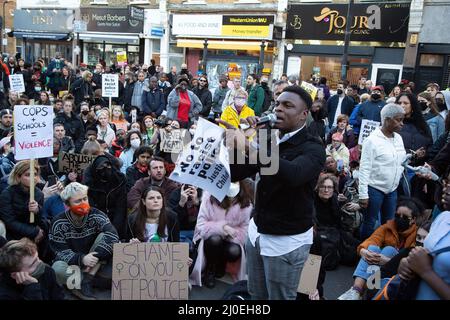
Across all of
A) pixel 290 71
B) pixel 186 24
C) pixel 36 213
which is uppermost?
pixel 186 24

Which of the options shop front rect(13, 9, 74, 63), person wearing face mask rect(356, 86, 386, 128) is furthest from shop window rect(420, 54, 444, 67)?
shop front rect(13, 9, 74, 63)

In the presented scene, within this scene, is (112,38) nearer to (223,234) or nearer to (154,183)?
(154,183)

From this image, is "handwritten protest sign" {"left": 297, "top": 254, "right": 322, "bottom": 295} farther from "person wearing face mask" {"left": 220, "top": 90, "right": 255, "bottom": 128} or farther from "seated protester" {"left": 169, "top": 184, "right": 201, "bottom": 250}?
"person wearing face mask" {"left": 220, "top": 90, "right": 255, "bottom": 128}

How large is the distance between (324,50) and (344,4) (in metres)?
1.76

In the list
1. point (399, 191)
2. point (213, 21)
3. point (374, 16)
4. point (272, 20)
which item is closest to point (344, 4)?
point (374, 16)

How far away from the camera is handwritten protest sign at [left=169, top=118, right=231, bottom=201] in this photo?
251cm

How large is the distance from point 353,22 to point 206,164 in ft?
50.8

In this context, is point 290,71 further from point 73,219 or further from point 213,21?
point 73,219

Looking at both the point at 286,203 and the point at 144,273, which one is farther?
the point at 144,273

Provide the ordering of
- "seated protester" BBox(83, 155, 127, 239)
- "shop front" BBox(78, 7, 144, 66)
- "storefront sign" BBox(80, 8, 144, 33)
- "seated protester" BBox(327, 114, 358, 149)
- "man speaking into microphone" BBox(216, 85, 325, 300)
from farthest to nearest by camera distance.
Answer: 1. "shop front" BBox(78, 7, 144, 66)
2. "storefront sign" BBox(80, 8, 144, 33)
3. "seated protester" BBox(327, 114, 358, 149)
4. "seated protester" BBox(83, 155, 127, 239)
5. "man speaking into microphone" BBox(216, 85, 325, 300)

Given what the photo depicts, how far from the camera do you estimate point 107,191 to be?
4.96 m

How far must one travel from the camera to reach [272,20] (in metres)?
18.2

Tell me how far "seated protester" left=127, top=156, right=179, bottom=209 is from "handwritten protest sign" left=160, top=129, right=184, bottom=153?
93cm

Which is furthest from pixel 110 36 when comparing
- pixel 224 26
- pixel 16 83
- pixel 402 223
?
pixel 402 223
